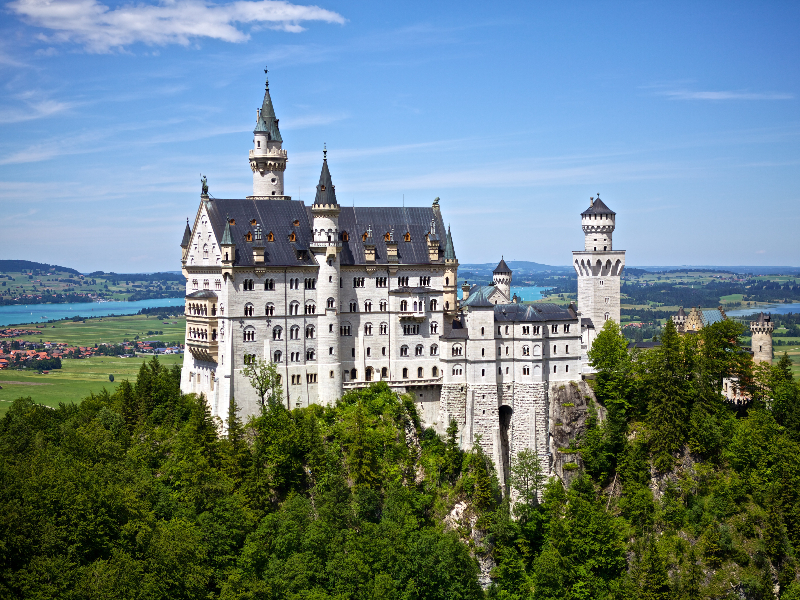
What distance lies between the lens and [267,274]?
94312mm

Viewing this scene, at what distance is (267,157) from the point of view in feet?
346

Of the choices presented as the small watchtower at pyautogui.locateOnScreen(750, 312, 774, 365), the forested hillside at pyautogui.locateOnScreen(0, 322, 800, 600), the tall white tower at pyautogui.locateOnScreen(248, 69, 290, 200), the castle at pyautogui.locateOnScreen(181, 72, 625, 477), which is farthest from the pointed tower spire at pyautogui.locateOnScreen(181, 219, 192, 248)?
the small watchtower at pyautogui.locateOnScreen(750, 312, 774, 365)

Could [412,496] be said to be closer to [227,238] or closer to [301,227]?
[301,227]

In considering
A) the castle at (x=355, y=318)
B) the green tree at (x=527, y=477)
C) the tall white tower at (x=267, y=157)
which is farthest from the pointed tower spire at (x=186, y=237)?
the green tree at (x=527, y=477)

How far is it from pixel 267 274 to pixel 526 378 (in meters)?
30.5

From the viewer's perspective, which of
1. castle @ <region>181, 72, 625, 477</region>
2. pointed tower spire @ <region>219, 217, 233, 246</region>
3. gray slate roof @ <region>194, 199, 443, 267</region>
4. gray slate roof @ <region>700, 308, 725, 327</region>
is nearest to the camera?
pointed tower spire @ <region>219, 217, 233, 246</region>

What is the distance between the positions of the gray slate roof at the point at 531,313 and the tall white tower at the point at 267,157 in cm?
2834

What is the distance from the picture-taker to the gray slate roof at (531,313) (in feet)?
330

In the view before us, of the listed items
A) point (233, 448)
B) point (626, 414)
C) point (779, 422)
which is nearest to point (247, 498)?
point (233, 448)

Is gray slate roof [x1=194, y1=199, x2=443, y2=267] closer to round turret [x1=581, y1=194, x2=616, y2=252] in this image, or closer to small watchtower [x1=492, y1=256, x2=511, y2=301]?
small watchtower [x1=492, y1=256, x2=511, y2=301]

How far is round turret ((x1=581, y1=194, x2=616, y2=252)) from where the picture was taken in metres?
111

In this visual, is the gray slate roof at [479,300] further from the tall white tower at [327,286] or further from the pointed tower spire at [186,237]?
the pointed tower spire at [186,237]

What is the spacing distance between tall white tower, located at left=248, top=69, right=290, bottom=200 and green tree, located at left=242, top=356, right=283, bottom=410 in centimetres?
2207

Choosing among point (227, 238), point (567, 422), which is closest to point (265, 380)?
point (227, 238)
